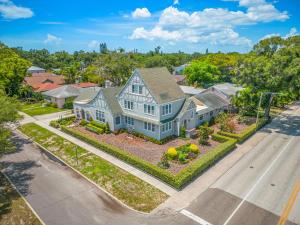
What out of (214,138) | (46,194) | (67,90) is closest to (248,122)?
(214,138)

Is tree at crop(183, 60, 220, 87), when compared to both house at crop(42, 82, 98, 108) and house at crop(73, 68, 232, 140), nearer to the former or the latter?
house at crop(73, 68, 232, 140)

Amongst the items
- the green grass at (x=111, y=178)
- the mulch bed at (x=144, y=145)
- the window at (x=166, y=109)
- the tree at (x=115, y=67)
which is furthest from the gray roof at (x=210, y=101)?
the tree at (x=115, y=67)

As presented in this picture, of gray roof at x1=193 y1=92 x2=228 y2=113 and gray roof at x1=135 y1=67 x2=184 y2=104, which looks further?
gray roof at x1=193 y1=92 x2=228 y2=113

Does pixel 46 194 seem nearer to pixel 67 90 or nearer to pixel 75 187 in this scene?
pixel 75 187

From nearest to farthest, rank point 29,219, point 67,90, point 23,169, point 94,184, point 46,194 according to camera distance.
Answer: point 29,219, point 46,194, point 94,184, point 23,169, point 67,90

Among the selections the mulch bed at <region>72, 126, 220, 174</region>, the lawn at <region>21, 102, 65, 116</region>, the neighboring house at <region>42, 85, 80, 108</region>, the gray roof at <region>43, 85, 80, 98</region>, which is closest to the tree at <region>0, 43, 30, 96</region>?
the lawn at <region>21, 102, 65, 116</region>

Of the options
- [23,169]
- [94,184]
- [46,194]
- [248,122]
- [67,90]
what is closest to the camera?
[46,194]
